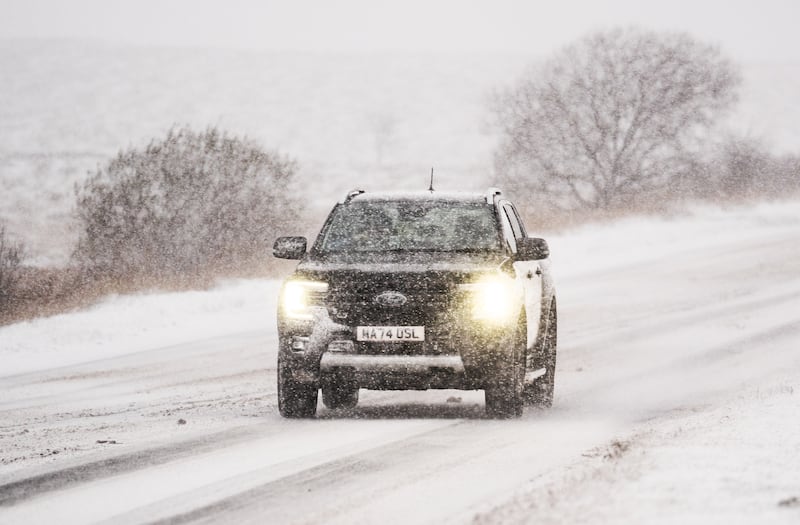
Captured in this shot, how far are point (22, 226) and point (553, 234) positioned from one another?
33.7 metres

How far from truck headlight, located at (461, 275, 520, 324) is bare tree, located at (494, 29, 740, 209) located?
42155mm

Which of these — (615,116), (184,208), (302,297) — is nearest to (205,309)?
(184,208)

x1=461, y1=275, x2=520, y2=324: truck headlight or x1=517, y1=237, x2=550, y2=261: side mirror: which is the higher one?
x1=517, y1=237, x2=550, y2=261: side mirror

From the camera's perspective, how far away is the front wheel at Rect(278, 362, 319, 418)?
10.8m

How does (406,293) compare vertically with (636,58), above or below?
below

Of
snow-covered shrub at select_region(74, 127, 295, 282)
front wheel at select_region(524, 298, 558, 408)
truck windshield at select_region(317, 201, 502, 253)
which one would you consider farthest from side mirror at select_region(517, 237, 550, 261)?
snow-covered shrub at select_region(74, 127, 295, 282)

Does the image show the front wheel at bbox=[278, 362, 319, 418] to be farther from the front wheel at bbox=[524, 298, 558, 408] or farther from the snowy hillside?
the snowy hillside

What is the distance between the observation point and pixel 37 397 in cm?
1390

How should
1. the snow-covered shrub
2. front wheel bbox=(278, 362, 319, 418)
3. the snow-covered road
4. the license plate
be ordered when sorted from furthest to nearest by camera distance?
the snow-covered shrub, front wheel bbox=(278, 362, 319, 418), the license plate, the snow-covered road

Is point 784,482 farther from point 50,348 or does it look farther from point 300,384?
point 50,348

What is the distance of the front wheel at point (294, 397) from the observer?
10.8m

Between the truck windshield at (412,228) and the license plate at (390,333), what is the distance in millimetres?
906

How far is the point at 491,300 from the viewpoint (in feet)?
34.8

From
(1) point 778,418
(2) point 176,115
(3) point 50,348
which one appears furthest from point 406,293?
(2) point 176,115
